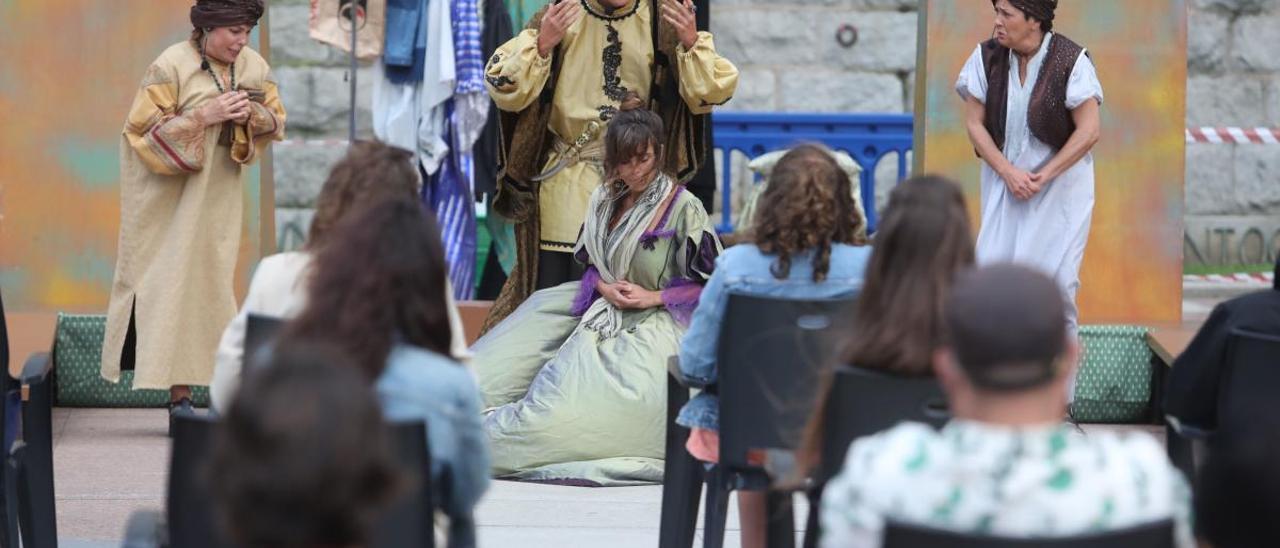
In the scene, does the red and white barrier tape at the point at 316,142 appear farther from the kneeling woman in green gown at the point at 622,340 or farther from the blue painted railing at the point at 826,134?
the kneeling woman in green gown at the point at 622,340

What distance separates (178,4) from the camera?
729 cm

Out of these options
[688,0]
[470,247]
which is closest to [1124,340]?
[688,0]

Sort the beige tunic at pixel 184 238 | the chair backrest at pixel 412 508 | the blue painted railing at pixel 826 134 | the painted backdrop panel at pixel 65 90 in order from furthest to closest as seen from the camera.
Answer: the blue painted railing at pixel 826 134 → the painted backdrop panel at pixel 65 90 → the beige tunic at pixel 184 238 → the chair backrest at pixel 412 508

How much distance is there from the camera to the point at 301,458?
2209 mm

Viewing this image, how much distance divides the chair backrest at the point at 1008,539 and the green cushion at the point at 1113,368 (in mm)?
4746

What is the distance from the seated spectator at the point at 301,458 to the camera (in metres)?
2.21

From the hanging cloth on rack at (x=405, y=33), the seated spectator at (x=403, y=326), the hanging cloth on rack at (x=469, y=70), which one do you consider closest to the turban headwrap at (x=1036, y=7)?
the hanging cloth on rack at (x=469, y=70)

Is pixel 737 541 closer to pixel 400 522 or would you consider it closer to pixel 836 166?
pixel 836 166

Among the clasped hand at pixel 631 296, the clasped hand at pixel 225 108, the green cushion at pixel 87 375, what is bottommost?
the green cushion at pixel 87 375

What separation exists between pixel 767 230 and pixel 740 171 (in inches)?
258

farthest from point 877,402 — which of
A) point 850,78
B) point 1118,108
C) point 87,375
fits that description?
point 850,78

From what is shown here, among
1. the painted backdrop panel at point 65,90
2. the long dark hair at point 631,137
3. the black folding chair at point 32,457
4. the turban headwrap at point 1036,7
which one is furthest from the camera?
the painted backdrop panel at point 65,90

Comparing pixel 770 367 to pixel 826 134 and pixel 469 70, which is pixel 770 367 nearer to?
pixel 469 70

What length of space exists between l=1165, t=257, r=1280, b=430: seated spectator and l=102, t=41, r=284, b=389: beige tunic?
3357mm
